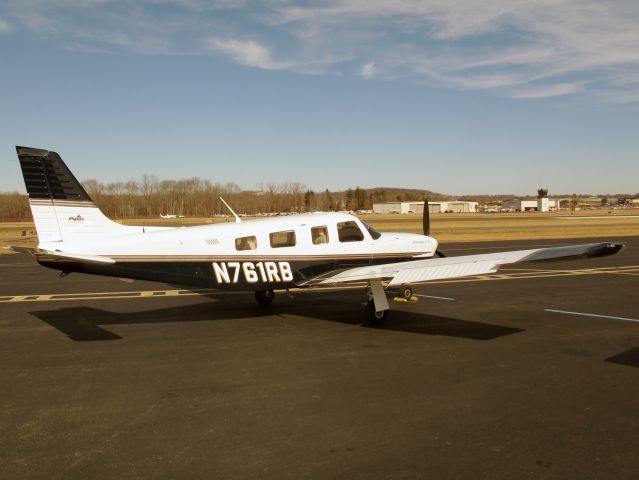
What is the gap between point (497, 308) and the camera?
1344 cm

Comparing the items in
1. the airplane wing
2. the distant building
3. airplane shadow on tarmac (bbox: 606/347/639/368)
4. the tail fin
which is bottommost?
the distant building

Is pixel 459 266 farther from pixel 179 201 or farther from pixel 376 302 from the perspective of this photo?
pixel 179 201

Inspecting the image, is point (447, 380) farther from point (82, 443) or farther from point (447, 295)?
point (447, 295)

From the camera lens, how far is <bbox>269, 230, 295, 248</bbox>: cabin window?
38.9ft

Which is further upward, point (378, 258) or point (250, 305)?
point (378, 258)

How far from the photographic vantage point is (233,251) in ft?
37.7

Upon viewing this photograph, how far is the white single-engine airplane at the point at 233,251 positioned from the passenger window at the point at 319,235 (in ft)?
0.09

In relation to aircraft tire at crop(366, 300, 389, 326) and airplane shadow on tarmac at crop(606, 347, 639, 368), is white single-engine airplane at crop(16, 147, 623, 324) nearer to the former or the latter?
aircraft tire at crop(366, 300, 389, 326)

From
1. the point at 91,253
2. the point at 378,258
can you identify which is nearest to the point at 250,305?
the point at 378,258

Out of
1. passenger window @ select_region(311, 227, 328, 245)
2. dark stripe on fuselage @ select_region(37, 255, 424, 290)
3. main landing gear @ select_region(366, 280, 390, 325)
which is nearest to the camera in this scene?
dark stripe on fuselage @ select_region(37, 255, 424, 290)

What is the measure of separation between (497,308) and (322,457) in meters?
9.52

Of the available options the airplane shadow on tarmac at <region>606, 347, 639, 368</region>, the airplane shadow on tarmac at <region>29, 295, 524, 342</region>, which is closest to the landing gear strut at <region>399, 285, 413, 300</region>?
the airplane shadow on tarmac at <region>29, 295, 524, 342</region>

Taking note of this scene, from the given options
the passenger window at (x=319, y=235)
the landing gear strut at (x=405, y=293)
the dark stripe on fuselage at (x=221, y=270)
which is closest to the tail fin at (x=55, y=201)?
the dark stripe on fuselage at (x=221, y=270)

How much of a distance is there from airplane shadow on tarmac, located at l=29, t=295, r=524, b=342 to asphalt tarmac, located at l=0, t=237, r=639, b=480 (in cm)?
9
